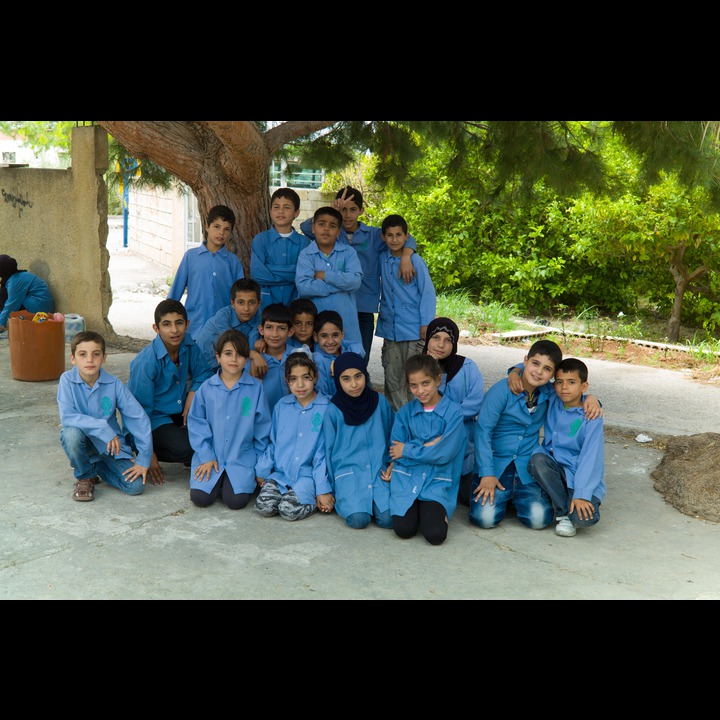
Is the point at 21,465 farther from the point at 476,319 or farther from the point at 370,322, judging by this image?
the point at 476,319

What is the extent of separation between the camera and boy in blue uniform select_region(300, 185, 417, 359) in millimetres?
5883

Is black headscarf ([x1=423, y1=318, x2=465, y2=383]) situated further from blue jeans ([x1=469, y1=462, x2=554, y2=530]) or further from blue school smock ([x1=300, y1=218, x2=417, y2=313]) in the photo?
blue school smock ([x1=300, y1=218, x2=417, y2=313])

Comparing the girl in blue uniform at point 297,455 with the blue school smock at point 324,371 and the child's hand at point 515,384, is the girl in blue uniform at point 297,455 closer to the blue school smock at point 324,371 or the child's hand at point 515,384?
the blue school smock at point 324,371

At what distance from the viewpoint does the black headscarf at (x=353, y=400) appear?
4402mm

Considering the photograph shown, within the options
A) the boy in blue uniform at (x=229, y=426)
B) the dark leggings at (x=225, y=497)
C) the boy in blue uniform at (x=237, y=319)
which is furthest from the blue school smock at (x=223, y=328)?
the dark leggings at (x=225, y=497)

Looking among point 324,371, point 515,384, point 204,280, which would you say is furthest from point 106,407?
point 515,384

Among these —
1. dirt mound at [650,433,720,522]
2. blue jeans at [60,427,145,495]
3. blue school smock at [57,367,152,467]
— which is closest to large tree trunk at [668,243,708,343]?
dirt mound at [650,433,720,522]

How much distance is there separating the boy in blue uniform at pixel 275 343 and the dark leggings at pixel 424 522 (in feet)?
3.77

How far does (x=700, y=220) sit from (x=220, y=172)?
554cm

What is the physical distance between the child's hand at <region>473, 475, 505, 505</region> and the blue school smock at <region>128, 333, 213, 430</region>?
170cm

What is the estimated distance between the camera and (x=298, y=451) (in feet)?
14.5
